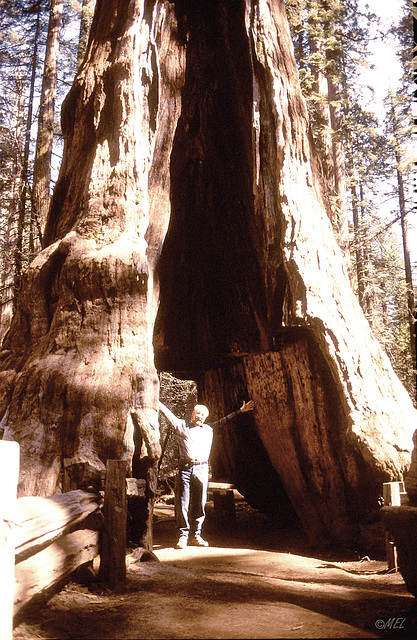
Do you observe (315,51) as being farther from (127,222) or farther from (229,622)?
(229,622)

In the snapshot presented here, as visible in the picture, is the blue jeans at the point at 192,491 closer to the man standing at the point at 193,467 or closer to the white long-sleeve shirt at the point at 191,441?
the man standing at the point at 193,467

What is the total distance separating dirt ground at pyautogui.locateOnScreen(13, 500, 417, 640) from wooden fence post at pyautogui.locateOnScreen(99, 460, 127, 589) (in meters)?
0.12

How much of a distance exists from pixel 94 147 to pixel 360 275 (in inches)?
409

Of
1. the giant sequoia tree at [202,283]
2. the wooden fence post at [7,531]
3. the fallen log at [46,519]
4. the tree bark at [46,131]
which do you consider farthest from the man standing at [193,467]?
the tree bark at [46,131]

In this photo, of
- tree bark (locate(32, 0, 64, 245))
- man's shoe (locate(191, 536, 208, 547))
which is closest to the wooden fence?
man's shoe (locate(191, 536, 208, 547))

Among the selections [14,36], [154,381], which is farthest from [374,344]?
[14,36]

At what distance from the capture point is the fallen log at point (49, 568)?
8.81 ft

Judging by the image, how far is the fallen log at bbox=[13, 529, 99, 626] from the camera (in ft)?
8.81

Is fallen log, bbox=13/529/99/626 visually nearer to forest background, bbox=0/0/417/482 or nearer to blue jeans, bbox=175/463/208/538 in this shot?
blue jeans, bbox=175/463/208/538

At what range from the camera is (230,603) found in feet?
12.0

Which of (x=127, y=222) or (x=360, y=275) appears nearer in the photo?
(x=127, y=222)

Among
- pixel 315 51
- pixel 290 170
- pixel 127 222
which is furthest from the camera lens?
pixel 315 51

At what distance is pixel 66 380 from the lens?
505 centimetres

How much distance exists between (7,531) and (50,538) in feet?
2.40
